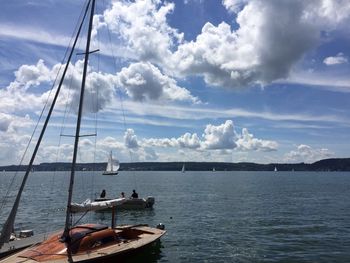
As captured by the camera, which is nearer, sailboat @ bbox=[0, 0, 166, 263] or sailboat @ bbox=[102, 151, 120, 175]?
sailboat @ bbox=[0, 0, 166, 263]

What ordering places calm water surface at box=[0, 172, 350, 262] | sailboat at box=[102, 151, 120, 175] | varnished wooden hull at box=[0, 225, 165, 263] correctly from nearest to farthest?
1. varnished wooden hull at box=[0, 225, 165, 263]
2. calm water surface at box=[0, 172, 350, 262]
3. sailboat at box=[102, 151, 120, 175]

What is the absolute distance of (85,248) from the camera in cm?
2452

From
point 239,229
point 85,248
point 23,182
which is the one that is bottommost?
point 239,229

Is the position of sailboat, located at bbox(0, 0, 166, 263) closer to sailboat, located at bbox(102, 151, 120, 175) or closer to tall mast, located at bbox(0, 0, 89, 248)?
tall mast, located at bbox(0, 0, 89, 248)

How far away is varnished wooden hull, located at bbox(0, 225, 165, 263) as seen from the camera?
76.0 ft

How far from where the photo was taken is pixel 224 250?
32.3 m

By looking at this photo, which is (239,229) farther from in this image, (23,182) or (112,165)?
(112,165)

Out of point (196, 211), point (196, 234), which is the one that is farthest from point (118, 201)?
point (196, 211)

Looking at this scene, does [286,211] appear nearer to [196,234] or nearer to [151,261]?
[196,234]

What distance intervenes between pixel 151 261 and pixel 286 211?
108 ft

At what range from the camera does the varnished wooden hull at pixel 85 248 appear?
76.0 feet

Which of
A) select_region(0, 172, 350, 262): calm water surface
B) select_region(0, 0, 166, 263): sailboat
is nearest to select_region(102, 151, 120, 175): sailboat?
select_region(0, 172, 350, 262): calm water surface

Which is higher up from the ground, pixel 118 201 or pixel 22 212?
pixel 118 201

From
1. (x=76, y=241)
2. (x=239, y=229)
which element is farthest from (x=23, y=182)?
(x=239, y=229)
